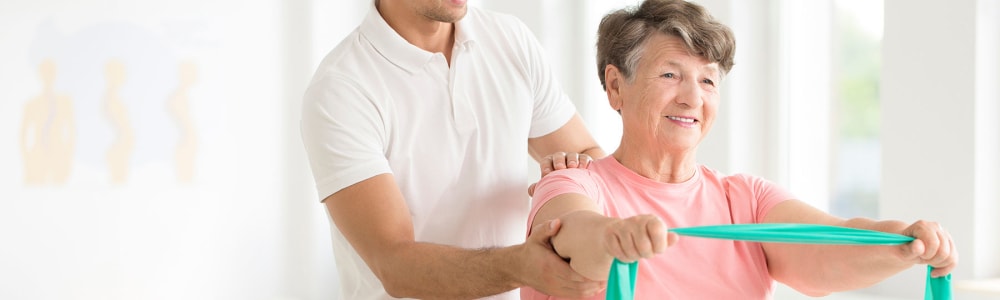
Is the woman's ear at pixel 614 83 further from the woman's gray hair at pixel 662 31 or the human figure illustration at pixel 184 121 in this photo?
the human figure illustration at pixel 184 121

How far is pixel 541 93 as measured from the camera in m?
2.49

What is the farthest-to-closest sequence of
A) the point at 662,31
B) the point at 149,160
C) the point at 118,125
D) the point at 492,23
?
the point at 149,160
the point at 118,125
the point at 492,23
the point at 662,31

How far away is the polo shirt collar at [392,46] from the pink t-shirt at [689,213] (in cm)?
42

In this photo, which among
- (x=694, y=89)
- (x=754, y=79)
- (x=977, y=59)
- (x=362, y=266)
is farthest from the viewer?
(x=754, y=79)

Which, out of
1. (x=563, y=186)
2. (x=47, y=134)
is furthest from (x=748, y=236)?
(x=47, y=134)

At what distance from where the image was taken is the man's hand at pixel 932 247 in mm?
1649

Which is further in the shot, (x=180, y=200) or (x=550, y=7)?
(x=550, y=7)

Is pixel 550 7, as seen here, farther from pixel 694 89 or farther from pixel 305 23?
pixel 694 89

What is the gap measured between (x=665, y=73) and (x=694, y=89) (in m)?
0.07

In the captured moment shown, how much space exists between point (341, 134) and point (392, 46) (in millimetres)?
256

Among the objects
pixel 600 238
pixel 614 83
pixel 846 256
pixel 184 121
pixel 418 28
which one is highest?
pixel 418 28

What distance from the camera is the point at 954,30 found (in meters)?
3.33

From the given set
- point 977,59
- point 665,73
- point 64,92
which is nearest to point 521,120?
point 665,73

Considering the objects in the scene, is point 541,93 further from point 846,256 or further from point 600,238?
point 600,238
